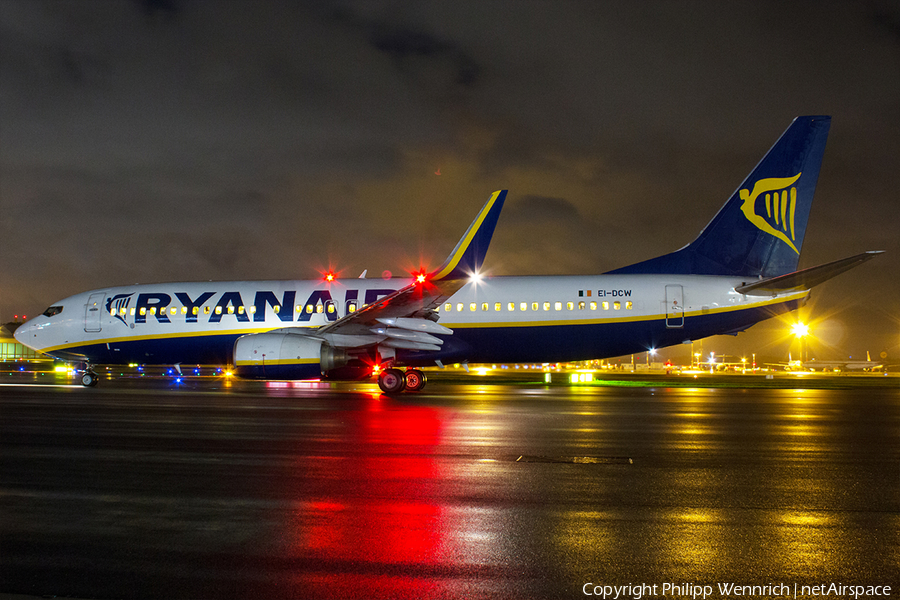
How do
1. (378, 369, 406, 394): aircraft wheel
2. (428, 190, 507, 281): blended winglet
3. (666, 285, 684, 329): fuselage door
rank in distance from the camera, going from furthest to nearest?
1. (666, 285, 684, 329): fuselage door
2. (378, 369, 406, 394): aircraft wheel
3. (428, 190, 507, 281): blended winglet

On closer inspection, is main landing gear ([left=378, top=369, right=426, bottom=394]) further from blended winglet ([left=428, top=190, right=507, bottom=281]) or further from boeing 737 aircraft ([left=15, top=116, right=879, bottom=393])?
blended winglet ([left=428, top=190, right=507, bottom=281])

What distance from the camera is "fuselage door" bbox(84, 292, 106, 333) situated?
22812mm

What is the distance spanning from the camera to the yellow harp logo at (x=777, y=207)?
21766 mm

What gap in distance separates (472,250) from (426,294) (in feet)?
6.30

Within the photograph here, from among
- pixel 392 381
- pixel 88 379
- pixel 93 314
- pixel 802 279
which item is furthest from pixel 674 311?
pixel 93 314

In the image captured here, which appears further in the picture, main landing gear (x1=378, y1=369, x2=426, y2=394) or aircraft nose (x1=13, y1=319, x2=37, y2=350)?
aircraft nose (x1=13, y1=319, x2=37, y2=350)

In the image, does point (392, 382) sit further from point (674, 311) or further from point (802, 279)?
point (802, 279)

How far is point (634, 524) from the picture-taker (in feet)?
16.6

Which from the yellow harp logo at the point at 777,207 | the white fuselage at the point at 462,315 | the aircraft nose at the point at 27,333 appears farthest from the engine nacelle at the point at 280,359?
the yellow harp logo at the point at 777,207

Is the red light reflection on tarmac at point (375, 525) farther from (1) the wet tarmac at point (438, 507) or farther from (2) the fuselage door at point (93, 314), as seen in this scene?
(2) the fuselage door at point (93, 314)

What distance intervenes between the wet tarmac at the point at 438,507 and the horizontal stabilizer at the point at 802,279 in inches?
267

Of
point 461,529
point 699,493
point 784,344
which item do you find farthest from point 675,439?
point 784,344

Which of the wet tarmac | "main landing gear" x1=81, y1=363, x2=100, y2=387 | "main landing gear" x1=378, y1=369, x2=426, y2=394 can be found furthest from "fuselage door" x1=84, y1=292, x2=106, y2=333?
the wet tarmac

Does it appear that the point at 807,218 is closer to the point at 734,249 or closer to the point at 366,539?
the point at 734,249
